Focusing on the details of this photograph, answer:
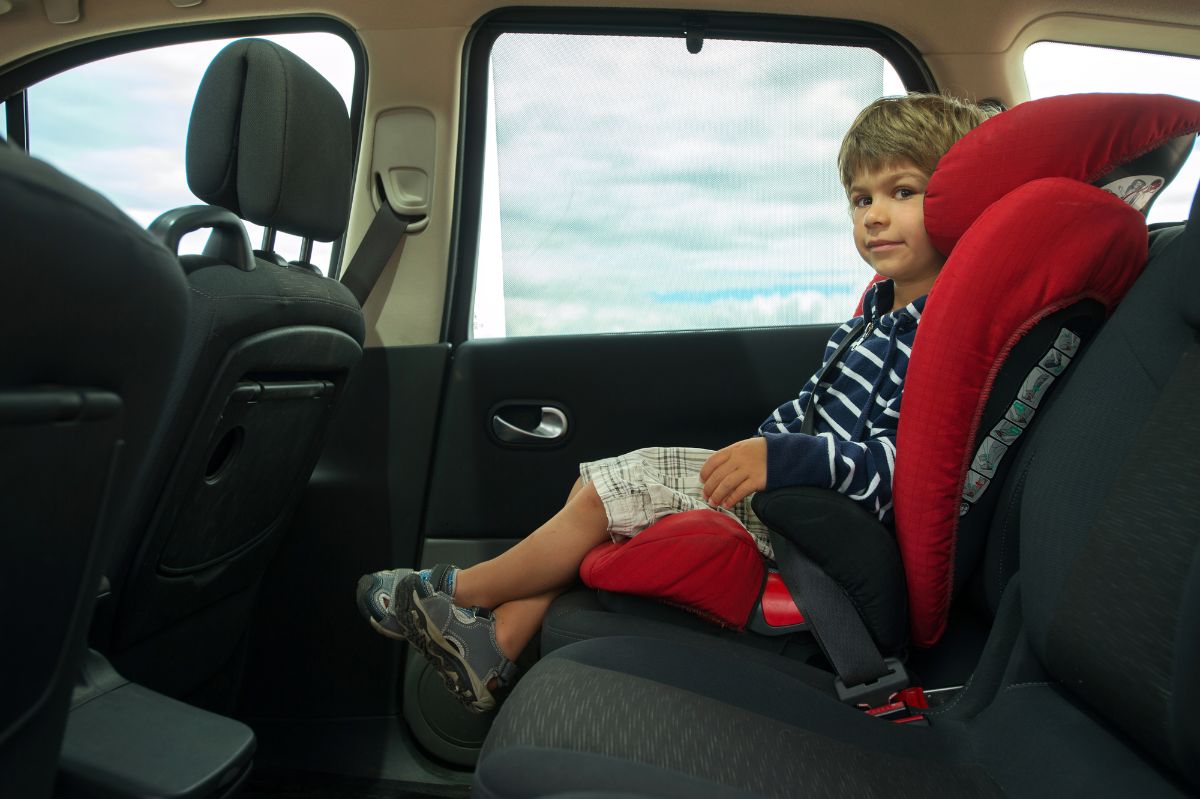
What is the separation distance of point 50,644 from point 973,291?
101 cm

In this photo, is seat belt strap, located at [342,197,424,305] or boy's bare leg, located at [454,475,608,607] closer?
boy's bare leg, located at [454,475,608,607]

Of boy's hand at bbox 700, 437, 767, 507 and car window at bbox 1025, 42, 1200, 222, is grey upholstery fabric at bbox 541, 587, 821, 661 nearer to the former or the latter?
boy's hand at bbox 700, 437, 767, 507

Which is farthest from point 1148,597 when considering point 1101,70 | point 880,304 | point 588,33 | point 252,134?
point 588,33

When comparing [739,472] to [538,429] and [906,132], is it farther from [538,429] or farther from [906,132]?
[538,429]

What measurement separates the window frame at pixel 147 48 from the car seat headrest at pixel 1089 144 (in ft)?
4.86

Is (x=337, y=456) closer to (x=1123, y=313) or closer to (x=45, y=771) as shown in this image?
(x=45, y=771)

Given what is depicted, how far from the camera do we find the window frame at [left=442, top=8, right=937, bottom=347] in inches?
83.2

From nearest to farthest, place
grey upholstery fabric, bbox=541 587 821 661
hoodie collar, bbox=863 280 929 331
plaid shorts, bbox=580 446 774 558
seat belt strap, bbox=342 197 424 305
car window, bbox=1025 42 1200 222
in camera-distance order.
→ grey upholstery fabric, bbox=541 587 821 661 < plaid shorts, bbox=580 446 774 558 < hoodie collar, bbox=863 280 929 331 < car window, bbox=1025 42 1200 222 < seat belt strap, bbox=342 197 424 305

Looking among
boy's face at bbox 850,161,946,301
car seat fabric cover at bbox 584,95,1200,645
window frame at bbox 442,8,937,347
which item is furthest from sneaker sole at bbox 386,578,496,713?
boy's face at bbox 850,161,946,301

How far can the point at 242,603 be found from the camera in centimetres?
175

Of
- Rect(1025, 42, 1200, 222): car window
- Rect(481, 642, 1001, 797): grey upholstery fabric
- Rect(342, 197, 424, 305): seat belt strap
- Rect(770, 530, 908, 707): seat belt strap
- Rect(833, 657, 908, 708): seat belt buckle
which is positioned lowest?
Rect(833, 657, 908, 708): seat belt buckle

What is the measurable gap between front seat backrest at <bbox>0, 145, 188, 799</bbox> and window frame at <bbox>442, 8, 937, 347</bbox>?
4.84ft

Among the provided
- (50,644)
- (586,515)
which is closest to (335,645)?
(586,515)

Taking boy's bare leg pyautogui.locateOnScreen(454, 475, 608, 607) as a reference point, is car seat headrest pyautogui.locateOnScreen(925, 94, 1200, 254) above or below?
above
